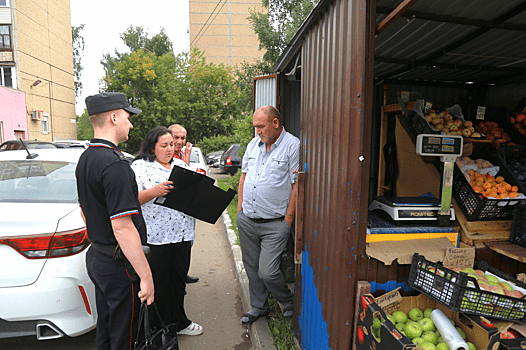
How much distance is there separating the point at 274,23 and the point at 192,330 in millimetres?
14903

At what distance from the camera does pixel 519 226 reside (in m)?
2.65

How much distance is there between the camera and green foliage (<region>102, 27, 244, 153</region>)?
25.8 meters

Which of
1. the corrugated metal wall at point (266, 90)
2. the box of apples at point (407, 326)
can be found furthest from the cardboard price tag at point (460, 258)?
the corrugated metal wall at point (266, 90)

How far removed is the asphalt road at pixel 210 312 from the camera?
10.9ft

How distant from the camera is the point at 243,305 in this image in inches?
171

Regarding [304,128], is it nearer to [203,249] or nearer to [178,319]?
[178,319]

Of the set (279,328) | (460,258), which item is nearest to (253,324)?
(279,328)

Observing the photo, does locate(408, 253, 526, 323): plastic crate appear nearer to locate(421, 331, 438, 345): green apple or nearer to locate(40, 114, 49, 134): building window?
locate(421, 331, 438, 345): green apple

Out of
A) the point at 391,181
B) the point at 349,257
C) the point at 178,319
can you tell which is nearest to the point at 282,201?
the point at 349,257

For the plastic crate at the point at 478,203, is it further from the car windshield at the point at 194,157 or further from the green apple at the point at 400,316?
the car windshield at the point at 194,157

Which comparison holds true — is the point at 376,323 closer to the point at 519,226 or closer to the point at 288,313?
the point at 519,226

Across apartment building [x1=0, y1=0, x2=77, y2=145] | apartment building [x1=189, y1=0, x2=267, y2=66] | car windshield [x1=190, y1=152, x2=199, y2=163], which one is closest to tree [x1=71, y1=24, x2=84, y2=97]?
apartment building [x1=0, y1=0, x2=77, y2=145]

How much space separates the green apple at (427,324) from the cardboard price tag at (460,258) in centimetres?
41

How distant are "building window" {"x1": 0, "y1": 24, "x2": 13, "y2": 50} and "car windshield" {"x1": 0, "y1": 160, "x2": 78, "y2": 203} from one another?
2456 cm
